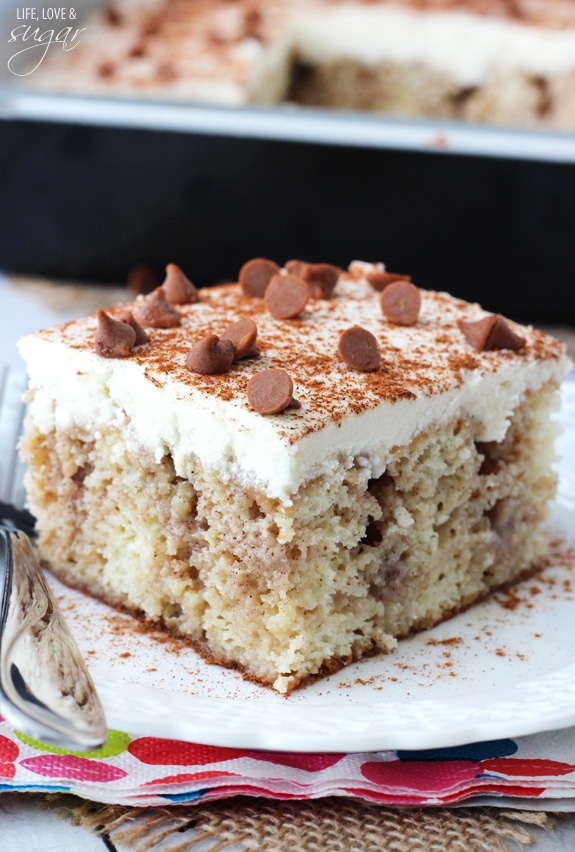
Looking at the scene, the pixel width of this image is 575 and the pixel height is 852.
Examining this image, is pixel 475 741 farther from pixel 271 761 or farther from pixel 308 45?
pixel 308 45

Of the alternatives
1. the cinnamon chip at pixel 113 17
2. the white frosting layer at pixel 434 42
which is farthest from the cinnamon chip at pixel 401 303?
the cinnamon chip at pixel 113 17

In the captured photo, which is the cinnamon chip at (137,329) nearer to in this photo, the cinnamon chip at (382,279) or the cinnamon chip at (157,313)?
the cinnamon chip at (157,313)

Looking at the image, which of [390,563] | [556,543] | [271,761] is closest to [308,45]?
[556,543]

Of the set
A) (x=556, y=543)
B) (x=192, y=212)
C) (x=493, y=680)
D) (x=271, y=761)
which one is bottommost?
(x=271, y=761)

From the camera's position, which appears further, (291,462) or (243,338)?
(243,338)

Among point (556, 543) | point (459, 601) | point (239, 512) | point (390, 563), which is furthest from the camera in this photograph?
point (556, 543)

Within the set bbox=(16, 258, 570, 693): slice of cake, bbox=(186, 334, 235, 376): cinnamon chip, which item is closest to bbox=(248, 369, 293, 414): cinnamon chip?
bbox=(16, 258, 570, 693): slice of cake

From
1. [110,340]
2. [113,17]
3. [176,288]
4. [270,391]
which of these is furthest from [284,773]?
[113,17]

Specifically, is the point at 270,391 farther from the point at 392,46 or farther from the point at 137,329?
the point at 392,46
